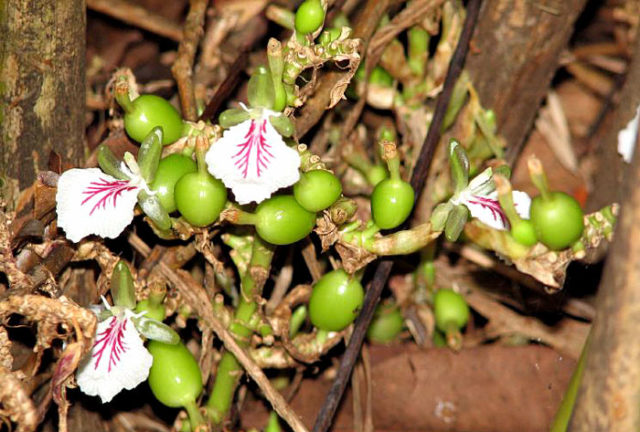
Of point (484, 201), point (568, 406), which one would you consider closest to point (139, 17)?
point (484, 201)

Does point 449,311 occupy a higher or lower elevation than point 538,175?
lower

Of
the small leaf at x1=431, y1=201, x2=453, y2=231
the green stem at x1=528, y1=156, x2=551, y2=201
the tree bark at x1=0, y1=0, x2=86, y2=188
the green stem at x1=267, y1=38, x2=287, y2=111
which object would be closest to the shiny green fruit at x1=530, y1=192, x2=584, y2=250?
the green stem at x1=528, y1=156, x2=551, y2=201

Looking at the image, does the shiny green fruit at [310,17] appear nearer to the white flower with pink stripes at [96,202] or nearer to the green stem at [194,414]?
the white flower with pink stripes at [96,202]

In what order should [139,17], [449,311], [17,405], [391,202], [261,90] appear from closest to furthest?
[17,405] → [261,90] → [391,202] → [449,311] → [139,17]

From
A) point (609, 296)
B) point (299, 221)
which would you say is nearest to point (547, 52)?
point (299, 221)

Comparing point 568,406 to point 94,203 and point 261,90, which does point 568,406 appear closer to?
point 261,90

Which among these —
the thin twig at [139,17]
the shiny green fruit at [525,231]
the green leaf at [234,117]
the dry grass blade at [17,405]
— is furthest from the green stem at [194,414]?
A: the thin twig at [139,17]

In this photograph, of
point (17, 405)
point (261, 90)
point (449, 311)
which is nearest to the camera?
point (17, 405)
